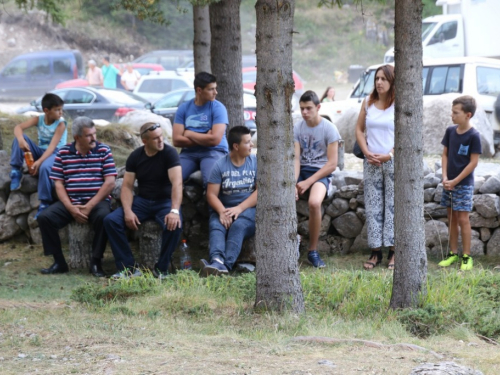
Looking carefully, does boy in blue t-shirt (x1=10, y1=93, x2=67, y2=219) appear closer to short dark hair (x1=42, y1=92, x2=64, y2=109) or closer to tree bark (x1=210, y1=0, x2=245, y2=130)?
short dark hair (x1=42, y1=92, x2=64, y2=109)

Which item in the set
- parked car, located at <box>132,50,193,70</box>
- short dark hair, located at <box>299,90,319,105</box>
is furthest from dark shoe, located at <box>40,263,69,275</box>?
parked car, located at <box>132,50,193,70</box>

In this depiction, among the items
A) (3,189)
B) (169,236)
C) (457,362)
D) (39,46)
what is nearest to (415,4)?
(457,362)

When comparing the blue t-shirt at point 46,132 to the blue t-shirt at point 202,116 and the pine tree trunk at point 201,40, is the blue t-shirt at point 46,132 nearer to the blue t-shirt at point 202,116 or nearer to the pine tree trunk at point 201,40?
the blue t-shirt at point 202,116

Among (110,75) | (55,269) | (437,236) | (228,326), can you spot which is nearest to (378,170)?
(437,236)

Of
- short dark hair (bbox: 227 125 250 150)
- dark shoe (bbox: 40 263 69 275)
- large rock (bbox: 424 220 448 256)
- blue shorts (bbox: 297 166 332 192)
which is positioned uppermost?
short dark hair (bbox: 227 125 250 150)

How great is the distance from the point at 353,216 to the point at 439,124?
17.6 ft

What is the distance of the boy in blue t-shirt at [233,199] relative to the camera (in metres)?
7.34

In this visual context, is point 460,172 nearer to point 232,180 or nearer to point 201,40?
point 232,180

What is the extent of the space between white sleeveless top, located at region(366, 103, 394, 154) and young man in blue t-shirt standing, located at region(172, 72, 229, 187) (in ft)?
4.91

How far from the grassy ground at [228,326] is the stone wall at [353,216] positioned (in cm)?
48

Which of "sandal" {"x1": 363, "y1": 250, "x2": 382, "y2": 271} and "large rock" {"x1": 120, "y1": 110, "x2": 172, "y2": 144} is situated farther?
"large rock" {"x1": 120, "y1": 110, "x2": 172, "y2": 144}

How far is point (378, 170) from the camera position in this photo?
25.2 feet

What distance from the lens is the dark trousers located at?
25.8 ft

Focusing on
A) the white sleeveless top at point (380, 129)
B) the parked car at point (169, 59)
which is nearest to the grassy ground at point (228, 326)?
the white sleeveless top at point (380, 129)
